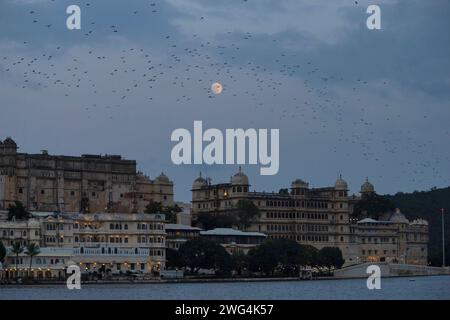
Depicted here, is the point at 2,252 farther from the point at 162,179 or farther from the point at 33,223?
the point at 162,179

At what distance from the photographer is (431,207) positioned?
4783 inches

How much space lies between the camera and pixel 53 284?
60406 millimetres

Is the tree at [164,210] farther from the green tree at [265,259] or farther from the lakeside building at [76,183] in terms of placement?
the green tree at [265,259]

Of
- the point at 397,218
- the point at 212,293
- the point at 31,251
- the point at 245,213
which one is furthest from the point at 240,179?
the point at 212,293

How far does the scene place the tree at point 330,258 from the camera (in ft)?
270

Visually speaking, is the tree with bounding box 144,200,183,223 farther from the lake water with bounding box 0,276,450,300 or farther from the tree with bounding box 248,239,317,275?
the lake water with bounding box 0,276,450,300

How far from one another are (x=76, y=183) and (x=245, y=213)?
40.0ft

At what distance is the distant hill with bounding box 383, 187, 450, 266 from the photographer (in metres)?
114

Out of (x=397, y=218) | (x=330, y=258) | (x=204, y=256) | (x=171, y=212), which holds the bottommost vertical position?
(x=204, y=256)

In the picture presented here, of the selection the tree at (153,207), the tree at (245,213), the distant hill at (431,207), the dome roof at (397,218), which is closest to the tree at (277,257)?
the tree at (153,207)

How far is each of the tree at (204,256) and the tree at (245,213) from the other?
56.3ft
